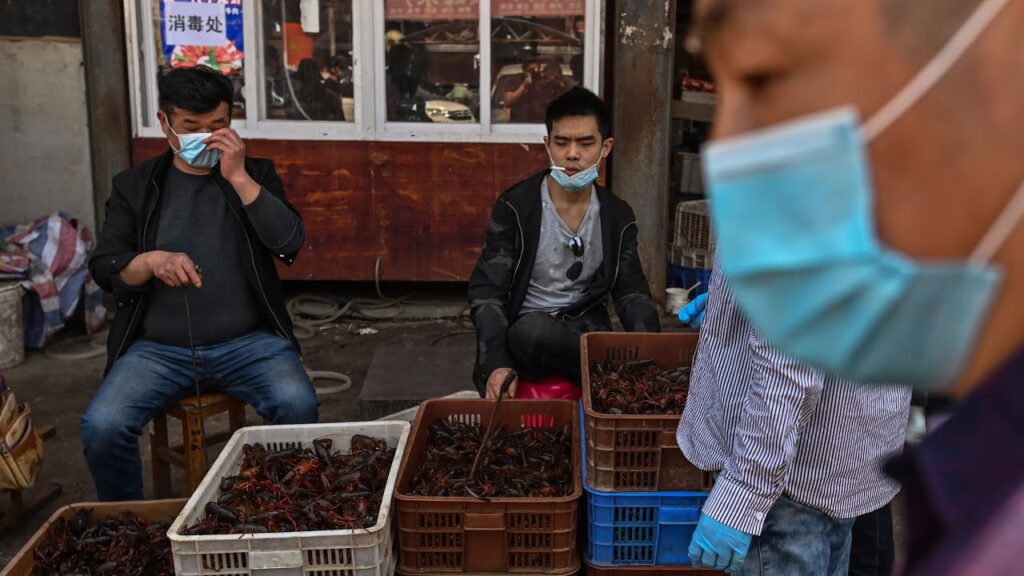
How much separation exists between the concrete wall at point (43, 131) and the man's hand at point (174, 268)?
158 inches

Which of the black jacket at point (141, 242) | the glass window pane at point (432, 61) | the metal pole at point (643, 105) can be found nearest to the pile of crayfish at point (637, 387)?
the black jacket at point (141, 242)

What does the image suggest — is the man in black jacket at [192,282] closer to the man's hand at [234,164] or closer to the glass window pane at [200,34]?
the man's hand at [234,164]

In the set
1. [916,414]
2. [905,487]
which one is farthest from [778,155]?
[916,414]

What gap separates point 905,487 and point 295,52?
22.2ft

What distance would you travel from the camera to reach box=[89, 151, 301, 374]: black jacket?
392cm

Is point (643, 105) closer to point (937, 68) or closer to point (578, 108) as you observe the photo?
point (578, 108)

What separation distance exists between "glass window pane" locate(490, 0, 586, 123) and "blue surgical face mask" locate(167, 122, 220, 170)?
11.1ft

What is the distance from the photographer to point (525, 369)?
13.1 ft

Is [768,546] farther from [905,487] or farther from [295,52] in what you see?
[295,52]

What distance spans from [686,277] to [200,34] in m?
4.37

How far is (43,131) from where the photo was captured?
7055 mm

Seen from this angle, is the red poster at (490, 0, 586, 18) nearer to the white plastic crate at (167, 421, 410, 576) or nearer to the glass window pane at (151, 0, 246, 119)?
the glass window pane at (151, 0, 246, 119)

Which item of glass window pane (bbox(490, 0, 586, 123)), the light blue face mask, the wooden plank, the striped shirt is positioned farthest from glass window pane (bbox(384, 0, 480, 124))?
the light blue face mask

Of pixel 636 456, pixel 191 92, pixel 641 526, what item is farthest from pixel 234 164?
pixel 641 526
